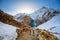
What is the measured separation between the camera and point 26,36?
155 inches

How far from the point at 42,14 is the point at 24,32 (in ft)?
32.8

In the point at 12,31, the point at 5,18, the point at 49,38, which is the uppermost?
the point at 5,18

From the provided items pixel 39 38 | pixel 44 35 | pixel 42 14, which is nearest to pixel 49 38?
pixel 44 35

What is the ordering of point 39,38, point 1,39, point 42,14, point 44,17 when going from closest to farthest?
point 1,39
point 39,38
point 44,17
point 42,14

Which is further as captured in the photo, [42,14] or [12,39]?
[42,14]

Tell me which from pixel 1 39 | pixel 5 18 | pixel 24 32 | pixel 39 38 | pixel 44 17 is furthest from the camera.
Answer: pixel 44 17

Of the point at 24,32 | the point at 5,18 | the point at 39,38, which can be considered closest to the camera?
the point at 39,38

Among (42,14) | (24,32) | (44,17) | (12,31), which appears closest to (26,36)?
(24,32)

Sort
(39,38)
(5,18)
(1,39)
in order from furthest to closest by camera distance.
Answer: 1. (5,18)
2. (39,38)
3. (1,39)

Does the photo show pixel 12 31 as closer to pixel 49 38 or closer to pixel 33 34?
pixel 33 34

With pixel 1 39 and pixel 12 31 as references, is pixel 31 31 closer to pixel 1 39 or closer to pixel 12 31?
pixel 12 31

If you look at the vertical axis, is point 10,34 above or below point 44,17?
below

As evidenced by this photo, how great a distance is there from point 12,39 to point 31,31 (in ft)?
2.17

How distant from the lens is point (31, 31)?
396 centimetres
